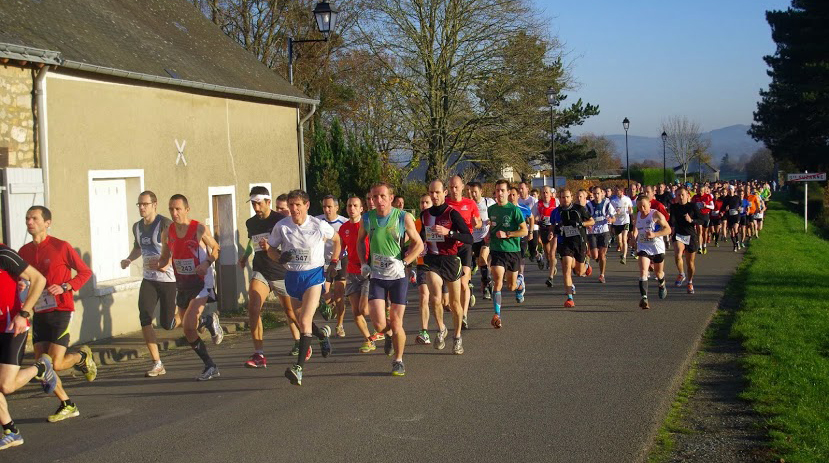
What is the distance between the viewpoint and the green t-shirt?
494 inches

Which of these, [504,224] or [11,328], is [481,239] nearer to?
[504,224]

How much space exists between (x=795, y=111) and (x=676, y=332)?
144ft

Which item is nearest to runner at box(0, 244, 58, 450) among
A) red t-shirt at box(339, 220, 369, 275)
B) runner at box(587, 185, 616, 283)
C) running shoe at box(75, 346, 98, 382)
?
running shoe at box(75, 346, 98, 382)

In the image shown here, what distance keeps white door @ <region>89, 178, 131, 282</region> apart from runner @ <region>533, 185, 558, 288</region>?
7.51 m

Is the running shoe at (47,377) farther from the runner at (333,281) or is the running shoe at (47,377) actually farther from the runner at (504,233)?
the runner at (504,233)

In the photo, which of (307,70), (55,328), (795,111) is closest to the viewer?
(55,328)

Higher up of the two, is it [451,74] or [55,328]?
[451,74]

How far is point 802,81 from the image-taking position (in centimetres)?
4772

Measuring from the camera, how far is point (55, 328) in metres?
8.01

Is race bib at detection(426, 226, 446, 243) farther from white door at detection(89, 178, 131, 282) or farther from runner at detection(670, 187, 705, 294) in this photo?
runner at detection(670, 187, 705, 294)

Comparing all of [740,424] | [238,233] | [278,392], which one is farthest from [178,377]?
[238,233]

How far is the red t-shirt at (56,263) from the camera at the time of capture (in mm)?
7820

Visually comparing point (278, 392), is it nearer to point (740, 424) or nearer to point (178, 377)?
point (178, 377)

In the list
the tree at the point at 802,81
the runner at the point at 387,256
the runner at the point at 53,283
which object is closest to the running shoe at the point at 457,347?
the runner at the point at 387,256
